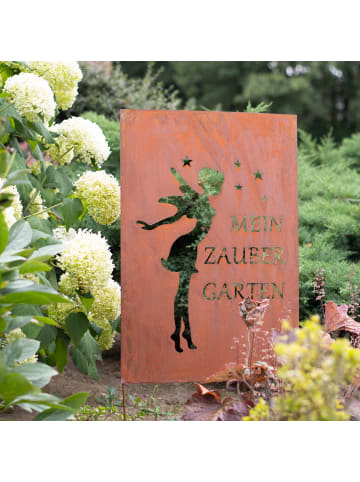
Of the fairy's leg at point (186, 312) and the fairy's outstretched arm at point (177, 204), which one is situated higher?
the fairy's outstretched arm at point (177, 204)

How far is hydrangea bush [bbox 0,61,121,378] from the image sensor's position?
1849 mm

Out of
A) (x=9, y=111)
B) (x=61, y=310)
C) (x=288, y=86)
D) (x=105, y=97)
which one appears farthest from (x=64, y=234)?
(x=288, y=86)

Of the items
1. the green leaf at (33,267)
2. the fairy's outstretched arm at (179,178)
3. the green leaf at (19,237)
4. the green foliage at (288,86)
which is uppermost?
the green foliage at (288,86)

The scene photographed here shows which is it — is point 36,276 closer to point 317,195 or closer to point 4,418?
point 4,418

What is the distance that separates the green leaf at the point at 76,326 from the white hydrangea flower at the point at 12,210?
0.45 meters

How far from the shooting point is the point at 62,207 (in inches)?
78.8

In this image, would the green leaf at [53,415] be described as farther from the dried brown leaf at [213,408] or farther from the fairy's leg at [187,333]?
the fairy's leg at [187,333]

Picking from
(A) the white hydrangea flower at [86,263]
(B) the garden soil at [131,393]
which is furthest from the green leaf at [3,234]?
(B) the garden soil at [131,393]

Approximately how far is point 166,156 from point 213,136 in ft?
0.95

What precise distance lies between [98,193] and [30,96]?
1.59 ft

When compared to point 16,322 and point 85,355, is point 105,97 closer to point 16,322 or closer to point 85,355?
point 85,355

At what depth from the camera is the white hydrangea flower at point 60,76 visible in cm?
224

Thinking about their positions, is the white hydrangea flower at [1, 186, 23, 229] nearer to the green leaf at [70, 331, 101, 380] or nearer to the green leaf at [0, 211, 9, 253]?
the green leaf at [0, 211, 9, 253]
